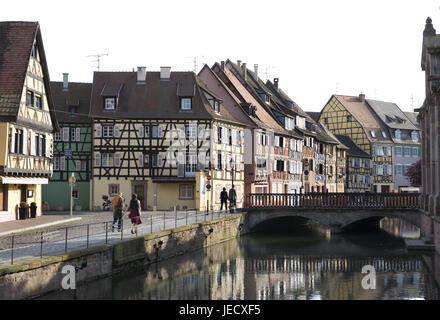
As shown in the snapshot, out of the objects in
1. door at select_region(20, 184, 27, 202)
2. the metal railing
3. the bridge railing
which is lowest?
the metal railing

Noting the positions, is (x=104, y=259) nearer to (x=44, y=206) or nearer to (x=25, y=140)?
(x=25, y=140)

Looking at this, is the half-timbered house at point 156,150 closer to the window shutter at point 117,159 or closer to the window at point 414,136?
the window shutter at point 117,159

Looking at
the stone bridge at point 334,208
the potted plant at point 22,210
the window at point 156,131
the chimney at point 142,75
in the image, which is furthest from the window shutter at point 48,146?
the chimney at point 142,75

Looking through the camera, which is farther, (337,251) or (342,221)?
(342,221)

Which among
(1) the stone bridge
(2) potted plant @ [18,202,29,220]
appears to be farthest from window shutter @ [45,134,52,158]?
(1) the stone bridge

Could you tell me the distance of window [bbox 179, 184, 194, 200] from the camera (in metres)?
50.6

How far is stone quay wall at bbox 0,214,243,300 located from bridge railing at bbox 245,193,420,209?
35.0 feet

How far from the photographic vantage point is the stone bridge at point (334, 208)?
45.1 m

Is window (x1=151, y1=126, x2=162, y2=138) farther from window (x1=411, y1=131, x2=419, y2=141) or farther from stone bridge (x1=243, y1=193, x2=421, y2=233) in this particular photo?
window (x1=411, y1=131, x2=419, y2=141)

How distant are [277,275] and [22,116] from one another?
51.3 feet

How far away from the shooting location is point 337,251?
37219 millimetres

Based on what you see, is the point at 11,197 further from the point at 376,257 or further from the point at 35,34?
the point at 376,257
